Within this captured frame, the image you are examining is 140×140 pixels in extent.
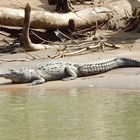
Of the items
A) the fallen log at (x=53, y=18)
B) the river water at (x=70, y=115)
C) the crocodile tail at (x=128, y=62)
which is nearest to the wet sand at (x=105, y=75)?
the crocodile tail at (x=128, y=62)

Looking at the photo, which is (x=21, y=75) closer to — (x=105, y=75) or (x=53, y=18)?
(x=105, y=75)

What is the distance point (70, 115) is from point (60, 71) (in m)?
4.06

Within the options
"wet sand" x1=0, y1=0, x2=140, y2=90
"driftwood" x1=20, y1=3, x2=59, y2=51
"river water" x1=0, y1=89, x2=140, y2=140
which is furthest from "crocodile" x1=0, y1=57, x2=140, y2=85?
"driftwood" x1=20, y1=3, x2=59, y2=51

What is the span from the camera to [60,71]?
11.6 metres

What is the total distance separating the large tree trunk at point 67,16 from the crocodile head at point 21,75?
320cm

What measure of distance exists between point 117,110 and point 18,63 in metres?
5.41

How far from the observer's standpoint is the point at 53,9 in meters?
19.1

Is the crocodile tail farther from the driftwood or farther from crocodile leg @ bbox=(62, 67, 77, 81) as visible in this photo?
the driftwood

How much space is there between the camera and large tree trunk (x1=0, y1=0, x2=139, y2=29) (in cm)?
1467

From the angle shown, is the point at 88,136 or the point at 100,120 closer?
the point at 88,136

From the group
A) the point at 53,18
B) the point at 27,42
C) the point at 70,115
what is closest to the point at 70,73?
the point at 27,42

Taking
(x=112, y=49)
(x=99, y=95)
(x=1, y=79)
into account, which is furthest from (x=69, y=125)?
(x=112, y=49)

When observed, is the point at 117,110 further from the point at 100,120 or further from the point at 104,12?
the point at 104,12

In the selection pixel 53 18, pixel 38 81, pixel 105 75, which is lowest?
pixel 38 81
